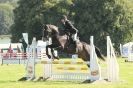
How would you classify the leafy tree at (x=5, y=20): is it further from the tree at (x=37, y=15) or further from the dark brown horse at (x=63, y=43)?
the dark brown horse at (x=63, y=43)

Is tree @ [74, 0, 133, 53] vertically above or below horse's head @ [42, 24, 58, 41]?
above

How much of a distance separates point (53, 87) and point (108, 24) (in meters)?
55.3

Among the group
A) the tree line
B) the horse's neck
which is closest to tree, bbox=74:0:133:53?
the tree line

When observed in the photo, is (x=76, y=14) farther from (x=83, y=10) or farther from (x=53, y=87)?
(x=53, y=87)

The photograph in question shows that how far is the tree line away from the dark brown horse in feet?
158

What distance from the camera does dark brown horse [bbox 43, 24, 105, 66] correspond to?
20.1 metres

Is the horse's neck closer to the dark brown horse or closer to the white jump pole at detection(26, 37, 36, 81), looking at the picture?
the dark brown horse

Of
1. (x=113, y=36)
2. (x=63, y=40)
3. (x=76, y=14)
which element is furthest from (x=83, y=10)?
(x=63, y=40)

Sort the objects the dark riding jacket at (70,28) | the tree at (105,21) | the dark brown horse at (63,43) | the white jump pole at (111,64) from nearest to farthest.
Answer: the white jump pole at (111,64), the dark riding jacket at (70,28), the dark brown horse at (63,43), the tree at (105,21)

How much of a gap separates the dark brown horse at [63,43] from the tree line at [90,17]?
4807cm

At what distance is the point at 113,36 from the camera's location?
7131 cm

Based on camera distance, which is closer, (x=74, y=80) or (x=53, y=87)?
(x=53, y=87)

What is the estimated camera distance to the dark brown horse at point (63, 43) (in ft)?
65.8

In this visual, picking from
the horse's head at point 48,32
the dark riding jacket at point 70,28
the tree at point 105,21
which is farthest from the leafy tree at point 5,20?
the dark riding jacket at point 70,28
